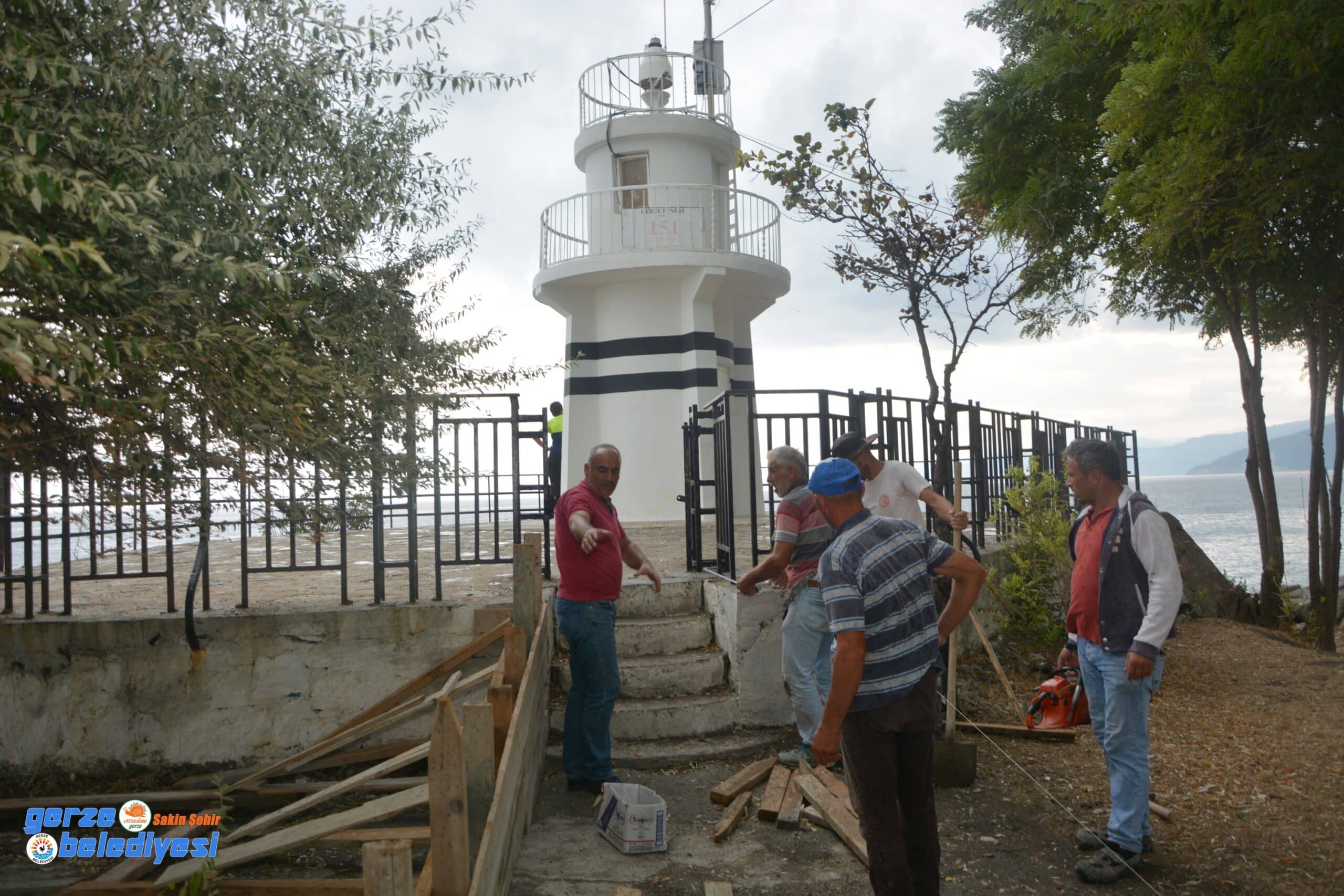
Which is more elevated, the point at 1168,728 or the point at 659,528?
the point at 659,528

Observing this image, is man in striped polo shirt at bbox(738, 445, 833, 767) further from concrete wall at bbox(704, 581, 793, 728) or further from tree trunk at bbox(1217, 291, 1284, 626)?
tree trunk at bbox(1217, 291, 1284, 626)

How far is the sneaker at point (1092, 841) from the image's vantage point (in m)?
4.54

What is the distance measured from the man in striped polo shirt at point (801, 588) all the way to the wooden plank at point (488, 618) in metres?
1.85

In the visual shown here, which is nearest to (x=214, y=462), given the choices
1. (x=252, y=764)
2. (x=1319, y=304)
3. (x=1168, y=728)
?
(x=252, y=764)

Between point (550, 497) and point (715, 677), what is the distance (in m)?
2.77

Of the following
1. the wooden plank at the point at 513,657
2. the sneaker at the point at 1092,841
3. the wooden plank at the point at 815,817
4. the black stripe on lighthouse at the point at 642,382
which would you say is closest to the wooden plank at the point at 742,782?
the wooden plank at the point at 815,817

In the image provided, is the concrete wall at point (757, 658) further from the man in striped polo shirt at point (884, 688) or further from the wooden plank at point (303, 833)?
the man in striped polo shirt at point (884, 688)

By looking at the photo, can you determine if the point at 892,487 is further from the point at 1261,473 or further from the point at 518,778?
the point at 1261,473

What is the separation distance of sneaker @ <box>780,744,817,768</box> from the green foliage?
395 centimetres

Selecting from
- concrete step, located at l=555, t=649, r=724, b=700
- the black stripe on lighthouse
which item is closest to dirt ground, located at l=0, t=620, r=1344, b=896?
concrete step, located at l=555, t=649, r=724, b=700

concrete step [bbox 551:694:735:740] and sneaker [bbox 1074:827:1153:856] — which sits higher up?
concrete step [bbox 551:694:735:740]

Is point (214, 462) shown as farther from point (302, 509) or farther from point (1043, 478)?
point (1043, 478)

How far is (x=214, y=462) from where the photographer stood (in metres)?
4.58

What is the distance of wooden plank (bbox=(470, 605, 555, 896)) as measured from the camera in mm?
3424
